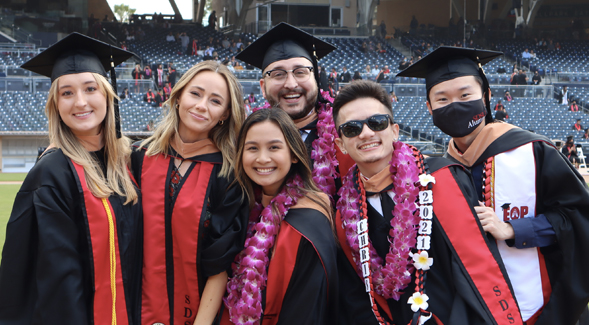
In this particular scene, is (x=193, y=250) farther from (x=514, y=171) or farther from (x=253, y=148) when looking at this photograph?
(x=514, y=171)

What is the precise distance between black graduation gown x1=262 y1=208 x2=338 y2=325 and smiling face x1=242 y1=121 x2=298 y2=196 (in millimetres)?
226

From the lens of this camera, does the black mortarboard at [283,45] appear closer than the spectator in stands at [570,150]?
Yes

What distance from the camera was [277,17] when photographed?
30547mm

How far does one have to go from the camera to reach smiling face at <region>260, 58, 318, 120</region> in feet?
10.4

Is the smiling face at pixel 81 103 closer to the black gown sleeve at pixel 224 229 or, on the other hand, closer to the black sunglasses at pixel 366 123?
the black gown sleeve at pixel 224 229

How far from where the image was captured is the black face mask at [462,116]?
8.46ft

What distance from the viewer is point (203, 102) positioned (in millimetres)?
→ 2604

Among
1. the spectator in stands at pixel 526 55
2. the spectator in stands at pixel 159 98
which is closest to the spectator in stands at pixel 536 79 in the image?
the spectator in stands at pixel 526 55

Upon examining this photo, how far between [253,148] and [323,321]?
917 mm

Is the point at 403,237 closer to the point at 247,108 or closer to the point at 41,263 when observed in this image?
the point at 41,263

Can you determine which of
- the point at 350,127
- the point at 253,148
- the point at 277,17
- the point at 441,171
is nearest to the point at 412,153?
the point at 441,171

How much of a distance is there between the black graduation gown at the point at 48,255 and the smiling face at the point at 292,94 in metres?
1.37

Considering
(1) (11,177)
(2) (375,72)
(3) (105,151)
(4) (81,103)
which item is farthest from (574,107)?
(4) (81,103)

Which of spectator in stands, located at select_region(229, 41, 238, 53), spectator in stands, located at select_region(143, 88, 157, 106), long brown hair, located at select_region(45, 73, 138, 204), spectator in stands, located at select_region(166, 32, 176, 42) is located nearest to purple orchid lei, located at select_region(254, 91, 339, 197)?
long brown hair, located at select_region(45, 73, 138, 204)
